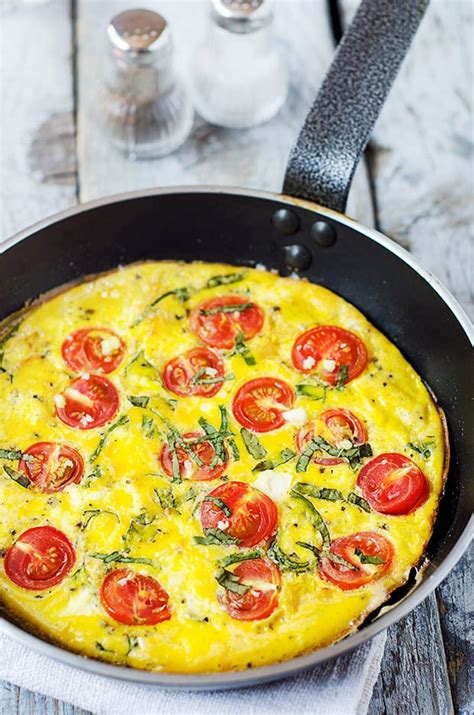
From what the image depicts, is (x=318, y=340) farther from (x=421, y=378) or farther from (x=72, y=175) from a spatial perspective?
(x=72, y=175)

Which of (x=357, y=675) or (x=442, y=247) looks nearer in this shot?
(x=357, y=675)

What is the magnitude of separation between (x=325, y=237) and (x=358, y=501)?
1106mm

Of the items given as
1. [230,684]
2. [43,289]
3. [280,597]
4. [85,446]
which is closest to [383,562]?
[280,597]

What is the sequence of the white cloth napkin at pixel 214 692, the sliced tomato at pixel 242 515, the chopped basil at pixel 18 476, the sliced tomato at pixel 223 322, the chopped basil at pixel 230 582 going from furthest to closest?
the sliced tomato at pixel 223 322, the chopped basil at pixel 18 476, the sliced tomato at pixel 242 515, the chopped basil at pixel 230 582, the white cloth napkin at pixel 214 692

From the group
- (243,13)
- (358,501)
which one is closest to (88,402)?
(358,501)

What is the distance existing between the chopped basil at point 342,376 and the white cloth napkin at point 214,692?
925 millimetres

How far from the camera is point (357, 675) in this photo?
2.90 metres

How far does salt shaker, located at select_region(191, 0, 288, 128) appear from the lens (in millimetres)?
4459

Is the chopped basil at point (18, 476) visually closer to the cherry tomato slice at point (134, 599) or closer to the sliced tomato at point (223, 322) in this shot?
the cherry tomato slice at point (134, 599)

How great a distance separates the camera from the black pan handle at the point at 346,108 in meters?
3.57

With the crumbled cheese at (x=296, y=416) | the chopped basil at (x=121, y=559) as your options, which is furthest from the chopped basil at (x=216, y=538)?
the crumbled cheese at (x=296, y=416)

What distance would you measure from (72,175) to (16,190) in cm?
28

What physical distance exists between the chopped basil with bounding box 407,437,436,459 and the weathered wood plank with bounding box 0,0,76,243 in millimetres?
2123

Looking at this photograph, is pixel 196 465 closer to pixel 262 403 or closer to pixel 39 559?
pixel 262 403
